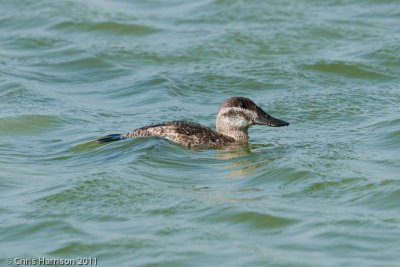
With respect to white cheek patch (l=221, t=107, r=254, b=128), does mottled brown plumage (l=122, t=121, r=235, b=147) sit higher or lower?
lower

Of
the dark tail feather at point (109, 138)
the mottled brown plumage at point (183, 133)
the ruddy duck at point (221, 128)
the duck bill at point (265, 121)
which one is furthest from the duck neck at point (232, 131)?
the dark tail feather at point (109, 138)

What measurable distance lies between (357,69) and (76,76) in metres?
4.82

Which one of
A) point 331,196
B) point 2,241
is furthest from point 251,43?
point 2,241

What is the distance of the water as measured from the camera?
1116cm

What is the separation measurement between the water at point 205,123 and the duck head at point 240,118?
33 cm

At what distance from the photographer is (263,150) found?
1490 cm

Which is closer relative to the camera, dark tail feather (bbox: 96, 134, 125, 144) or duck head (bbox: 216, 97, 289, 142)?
dark tail feather (bbox: 96, 134, 125, 144)

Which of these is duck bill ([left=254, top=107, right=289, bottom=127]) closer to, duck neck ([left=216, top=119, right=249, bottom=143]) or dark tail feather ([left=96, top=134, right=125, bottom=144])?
duck neck ([left=216, top=119, right=249, bottom=143])

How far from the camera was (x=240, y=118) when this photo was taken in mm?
15242

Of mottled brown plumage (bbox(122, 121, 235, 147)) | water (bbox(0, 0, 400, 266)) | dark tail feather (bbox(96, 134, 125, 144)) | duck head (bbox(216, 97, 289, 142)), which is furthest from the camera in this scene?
duck head (bbox(216, 97, 289, 142))

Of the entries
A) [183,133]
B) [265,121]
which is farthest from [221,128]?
[183,133]

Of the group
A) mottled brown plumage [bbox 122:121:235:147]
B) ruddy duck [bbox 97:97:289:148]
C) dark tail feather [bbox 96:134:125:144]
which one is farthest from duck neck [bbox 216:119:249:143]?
dark tail feather [bbox 96:134:125:144]

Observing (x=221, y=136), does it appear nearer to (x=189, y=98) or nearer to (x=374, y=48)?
(x=189, y=98)

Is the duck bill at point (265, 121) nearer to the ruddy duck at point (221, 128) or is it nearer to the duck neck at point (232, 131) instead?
the ruddy duck at point (221, 128)
